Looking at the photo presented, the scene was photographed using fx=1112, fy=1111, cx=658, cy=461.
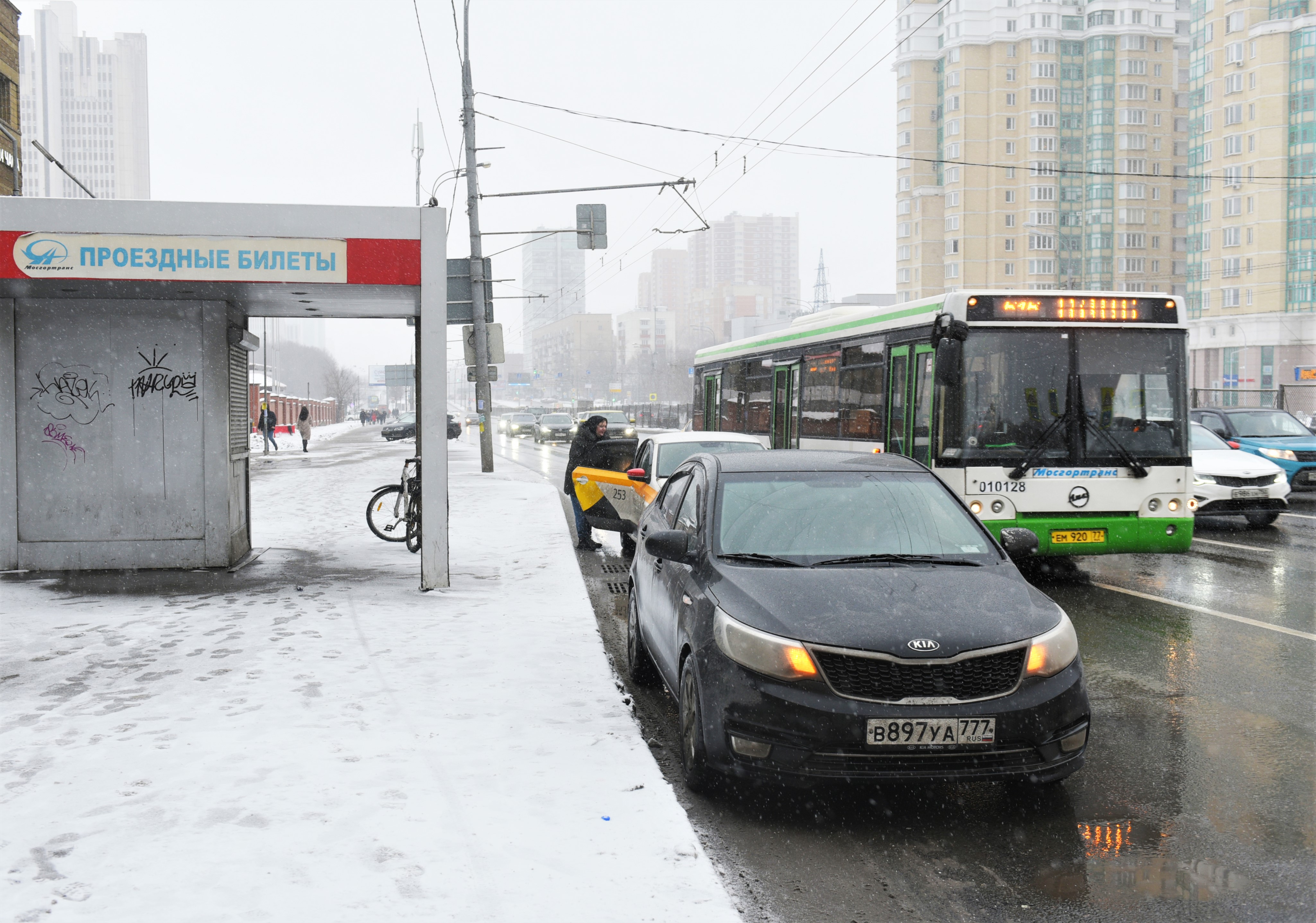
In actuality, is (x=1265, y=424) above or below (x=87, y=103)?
below

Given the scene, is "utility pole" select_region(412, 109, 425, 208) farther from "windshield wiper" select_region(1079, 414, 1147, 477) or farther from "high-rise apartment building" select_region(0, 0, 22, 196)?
"windshield wiper" select_region(1079, 414, 1147, 477)

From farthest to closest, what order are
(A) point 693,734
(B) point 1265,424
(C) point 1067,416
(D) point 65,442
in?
1. (B) point 1265,424
2. (D) point 65,442
3. (C) point 1067,416
4. (A) point 693,734

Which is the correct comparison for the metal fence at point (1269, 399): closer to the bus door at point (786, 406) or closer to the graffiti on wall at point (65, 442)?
the bus door at point (786, 406)

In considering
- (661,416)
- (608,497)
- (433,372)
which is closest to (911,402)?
(608,497)

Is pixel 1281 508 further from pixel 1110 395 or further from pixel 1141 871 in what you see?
pixel 1141 871

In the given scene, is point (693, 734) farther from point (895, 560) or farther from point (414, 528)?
point (414, 528)

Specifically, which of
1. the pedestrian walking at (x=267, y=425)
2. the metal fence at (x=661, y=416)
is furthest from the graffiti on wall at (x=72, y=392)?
the metal fence at (x=661, y=416)

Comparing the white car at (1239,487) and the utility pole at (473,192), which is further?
the utility pole at (473,192)

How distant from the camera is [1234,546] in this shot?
531 inches

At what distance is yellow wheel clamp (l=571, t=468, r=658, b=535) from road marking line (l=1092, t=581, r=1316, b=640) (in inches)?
187

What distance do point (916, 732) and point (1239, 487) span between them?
41.6 ft

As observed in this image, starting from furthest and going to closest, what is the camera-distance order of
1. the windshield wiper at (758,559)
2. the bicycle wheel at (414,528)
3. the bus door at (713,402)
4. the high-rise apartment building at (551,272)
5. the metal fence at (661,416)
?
the high-rise apartment building at (551,272) → the metal fence at (661,416) → the bus door at (713,402) → the bicycle wheel at (414,528) → the windshield wiper at (758,559)

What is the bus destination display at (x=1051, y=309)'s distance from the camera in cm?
1012

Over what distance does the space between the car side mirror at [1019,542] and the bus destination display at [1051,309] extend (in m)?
4.24
